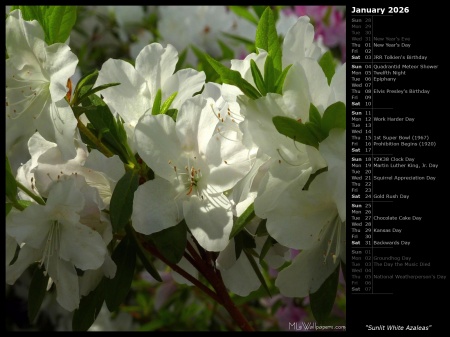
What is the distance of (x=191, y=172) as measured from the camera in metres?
0.91

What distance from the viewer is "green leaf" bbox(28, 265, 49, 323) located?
0.96 metres

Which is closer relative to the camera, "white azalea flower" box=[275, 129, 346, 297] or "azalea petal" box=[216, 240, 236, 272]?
"white azalea flower" box=[275, 129, 346, 297]

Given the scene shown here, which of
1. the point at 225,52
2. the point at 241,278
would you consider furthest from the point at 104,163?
the point at 225,52

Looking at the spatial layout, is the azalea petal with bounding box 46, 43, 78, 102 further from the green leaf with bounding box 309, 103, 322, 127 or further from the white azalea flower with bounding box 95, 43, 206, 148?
the green leaf with bounding box 309, 103, 322, 127

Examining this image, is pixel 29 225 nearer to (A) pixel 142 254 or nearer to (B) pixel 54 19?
(A) pixel 142 254

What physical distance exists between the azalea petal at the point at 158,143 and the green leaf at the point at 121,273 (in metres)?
0.12

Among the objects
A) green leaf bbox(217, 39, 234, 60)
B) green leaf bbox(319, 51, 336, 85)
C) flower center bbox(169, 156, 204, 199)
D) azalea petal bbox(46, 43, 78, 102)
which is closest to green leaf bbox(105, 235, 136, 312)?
flower center bbox(169, 156, 204, 199)

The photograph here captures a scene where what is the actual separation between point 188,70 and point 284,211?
236 millimetres

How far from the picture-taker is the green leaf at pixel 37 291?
0.96m

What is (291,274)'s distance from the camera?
3.03 ft

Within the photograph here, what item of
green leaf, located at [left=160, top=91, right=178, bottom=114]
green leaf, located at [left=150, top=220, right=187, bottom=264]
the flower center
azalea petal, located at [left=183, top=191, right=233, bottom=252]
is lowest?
green leaf, located at [left=150, top=220, right=187, bottom=264]

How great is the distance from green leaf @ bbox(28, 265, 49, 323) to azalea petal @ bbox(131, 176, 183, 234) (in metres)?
0.17

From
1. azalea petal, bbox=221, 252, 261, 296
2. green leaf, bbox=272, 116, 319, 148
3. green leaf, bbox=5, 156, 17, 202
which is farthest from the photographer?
azalea petal, bbox=221, 252, 261, 296
